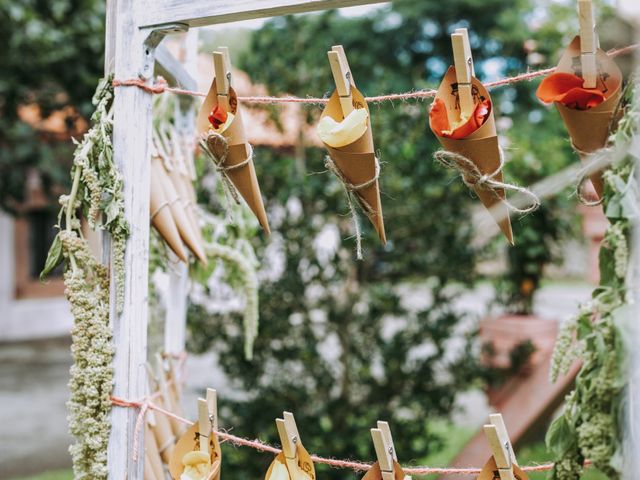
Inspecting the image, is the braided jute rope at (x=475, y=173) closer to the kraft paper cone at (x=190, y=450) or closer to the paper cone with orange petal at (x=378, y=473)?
the paper cone with orange petal at (x=378, y=473)

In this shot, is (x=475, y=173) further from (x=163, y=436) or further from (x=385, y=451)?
(x=163, y=436)

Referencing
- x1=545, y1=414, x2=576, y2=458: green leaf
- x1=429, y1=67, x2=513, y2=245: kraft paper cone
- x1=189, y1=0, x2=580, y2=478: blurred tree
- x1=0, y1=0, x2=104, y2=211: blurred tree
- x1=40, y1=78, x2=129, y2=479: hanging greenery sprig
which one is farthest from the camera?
x1=0, y1=0, x2=104, y2=211: blurred tree

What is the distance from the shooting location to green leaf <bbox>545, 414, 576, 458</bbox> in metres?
1.17

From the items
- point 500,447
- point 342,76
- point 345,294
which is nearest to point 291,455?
point 500,447

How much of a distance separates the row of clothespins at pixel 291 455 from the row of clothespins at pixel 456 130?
0.40m

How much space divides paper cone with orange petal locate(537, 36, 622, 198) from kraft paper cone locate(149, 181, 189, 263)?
3.25 ft

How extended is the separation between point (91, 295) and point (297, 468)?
67 cm

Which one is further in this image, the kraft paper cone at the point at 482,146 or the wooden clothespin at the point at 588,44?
the kraft paper cone at the point at 482,146

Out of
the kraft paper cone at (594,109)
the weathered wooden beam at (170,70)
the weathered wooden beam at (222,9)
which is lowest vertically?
the kraft paper cone at (594,109)

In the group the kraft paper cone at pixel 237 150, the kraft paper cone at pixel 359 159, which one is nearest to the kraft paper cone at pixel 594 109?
the kraft paper cone at pixel 359 159

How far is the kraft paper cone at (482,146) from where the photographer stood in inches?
50.7

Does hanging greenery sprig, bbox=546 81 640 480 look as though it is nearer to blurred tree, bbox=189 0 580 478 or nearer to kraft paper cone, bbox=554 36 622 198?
kraft paper cone, bbox=554 36 622 198


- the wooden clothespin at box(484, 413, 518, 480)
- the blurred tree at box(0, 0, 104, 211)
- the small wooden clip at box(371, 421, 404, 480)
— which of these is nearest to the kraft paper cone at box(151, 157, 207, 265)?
the small wooden clip at box(371, 421, 404, 480)

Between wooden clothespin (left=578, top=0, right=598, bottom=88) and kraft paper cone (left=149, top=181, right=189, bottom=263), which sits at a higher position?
wooden clothespin (left=578, top=0, right=598, bottom=88)
